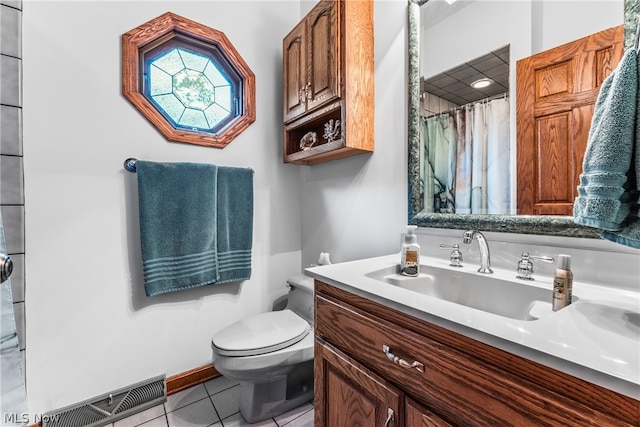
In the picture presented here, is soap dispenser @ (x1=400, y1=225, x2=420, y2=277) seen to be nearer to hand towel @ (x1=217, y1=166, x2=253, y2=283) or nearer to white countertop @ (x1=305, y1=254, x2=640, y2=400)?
white countertop @ (x1=305, y1=254, x2=640, y2=400)

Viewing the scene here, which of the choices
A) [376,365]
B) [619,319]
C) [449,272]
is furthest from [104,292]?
[619,319]

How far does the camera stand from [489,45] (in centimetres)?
103

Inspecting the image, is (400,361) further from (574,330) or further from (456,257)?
(456,257)

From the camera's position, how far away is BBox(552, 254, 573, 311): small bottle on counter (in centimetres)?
66

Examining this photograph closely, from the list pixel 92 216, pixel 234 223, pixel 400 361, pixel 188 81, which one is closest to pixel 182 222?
pixel 234 223

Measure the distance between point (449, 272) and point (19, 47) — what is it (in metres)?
1.97

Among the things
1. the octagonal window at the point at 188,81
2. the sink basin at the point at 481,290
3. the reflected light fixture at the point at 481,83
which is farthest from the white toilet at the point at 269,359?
the reflected light fixture at the point at 481,83

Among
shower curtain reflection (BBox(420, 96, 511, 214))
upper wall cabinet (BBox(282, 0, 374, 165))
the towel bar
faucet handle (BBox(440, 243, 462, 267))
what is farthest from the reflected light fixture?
the towel bar

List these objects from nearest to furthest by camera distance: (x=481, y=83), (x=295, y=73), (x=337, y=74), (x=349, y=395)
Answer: (x=349, y=395), (x=481, y=83), (x=337, y=74), (x=295, y=73)

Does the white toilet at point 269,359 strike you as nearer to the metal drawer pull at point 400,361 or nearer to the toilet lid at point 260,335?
the toilet lid at point 260,335

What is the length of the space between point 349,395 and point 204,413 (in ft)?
3.33

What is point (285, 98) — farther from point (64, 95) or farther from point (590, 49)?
point (590, 49)

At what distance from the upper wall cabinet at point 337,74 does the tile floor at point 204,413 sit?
1.35 meters

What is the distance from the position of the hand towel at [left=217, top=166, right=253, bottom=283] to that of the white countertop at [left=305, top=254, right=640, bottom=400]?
1.13 metres
